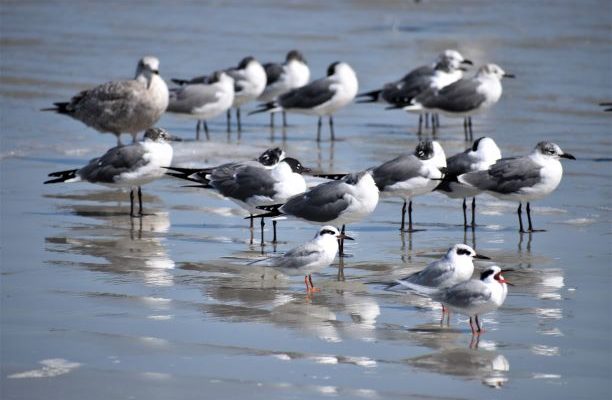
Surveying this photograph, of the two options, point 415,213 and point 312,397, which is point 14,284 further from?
point 415,213

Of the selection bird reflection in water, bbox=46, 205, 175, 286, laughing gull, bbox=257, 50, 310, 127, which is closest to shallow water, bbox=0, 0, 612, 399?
bird reflection in water, bbox=46, 205, 175, 286

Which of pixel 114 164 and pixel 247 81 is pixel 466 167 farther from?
pixel 247 81

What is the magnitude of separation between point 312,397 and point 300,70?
522 inches

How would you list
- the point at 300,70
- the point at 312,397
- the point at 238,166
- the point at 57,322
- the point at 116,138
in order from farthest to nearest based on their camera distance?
1. the point at 300,70
2. the point at 116,138
3. the point at 238,166
4. the point at 57,322
5. the point at 312,397

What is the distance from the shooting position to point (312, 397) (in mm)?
6949

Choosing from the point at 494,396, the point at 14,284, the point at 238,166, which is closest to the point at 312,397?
the point at 494,396

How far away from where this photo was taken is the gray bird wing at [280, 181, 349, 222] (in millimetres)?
10422

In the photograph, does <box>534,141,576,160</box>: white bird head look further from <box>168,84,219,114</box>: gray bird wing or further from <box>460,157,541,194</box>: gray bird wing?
<box>168,84,219,114</box>: gray bird wing

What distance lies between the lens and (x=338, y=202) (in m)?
10.4

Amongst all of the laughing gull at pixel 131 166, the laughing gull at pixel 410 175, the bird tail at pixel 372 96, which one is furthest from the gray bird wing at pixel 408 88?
the laughing gull at pixel 410 175

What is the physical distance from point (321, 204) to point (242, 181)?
1167mm

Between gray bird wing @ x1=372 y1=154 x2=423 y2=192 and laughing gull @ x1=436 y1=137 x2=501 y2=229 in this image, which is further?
laughing gull @ x1=436 y1=137 x2=501 y2=229

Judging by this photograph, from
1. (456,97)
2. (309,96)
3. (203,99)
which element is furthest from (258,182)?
(309,96)

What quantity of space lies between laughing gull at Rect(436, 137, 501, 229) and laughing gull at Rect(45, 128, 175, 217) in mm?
2709
